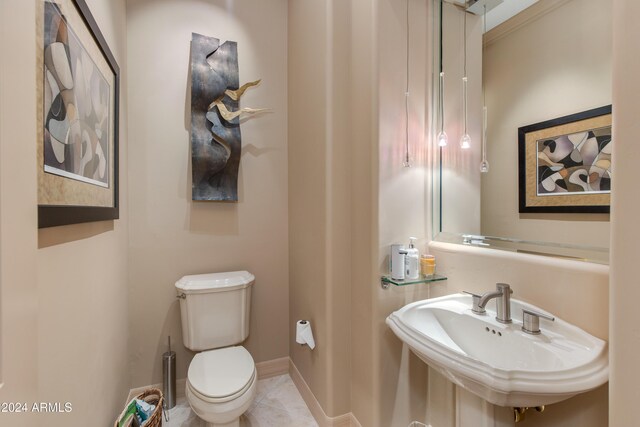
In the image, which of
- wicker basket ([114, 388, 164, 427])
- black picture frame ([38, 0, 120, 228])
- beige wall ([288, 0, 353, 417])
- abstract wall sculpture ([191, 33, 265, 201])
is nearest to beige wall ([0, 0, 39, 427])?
black picture frame ([38, 0, 120, 228])

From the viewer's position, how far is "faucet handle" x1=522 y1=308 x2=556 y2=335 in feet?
3.15

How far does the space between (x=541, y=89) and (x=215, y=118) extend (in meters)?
1.80

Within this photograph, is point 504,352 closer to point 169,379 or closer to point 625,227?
point 625,227

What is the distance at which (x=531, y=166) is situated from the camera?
3.74ft

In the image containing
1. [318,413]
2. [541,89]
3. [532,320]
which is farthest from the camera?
[318,413]

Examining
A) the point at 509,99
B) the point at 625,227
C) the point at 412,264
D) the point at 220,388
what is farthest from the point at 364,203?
the point at 220,388

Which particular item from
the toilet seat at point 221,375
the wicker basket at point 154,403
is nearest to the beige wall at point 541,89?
the toilet seat at point 221,375

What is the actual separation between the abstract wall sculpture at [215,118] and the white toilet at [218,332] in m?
0.59

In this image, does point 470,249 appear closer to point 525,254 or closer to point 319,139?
point 525,254

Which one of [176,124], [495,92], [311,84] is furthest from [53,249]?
[495,92]

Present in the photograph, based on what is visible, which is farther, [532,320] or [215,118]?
[215,118]

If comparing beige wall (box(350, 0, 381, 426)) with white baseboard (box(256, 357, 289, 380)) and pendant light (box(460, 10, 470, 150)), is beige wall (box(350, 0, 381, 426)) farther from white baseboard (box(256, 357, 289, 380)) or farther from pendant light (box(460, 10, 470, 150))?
white baseboard (box(256, 357, 289, 380))

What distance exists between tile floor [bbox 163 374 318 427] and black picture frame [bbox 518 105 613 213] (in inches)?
65.0

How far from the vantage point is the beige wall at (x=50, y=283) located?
1.61 ft
